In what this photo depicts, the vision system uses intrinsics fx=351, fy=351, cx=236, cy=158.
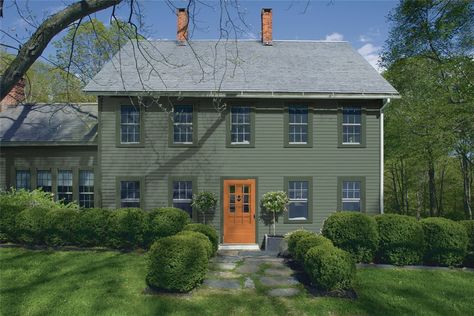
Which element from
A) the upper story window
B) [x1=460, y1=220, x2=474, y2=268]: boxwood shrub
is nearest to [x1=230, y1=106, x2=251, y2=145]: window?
the upper story window

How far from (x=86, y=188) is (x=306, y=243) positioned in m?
9.82

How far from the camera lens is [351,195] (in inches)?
520

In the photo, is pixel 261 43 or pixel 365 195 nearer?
pixel 365 195

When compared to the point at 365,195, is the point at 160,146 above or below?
above

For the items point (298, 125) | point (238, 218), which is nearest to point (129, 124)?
point (238, 218)

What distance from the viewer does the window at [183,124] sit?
1307cm

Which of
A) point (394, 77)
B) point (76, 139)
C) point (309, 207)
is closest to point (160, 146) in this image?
point (76, 139)

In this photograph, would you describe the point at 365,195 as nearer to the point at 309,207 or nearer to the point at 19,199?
the point at 309,207

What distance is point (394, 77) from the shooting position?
24125mm

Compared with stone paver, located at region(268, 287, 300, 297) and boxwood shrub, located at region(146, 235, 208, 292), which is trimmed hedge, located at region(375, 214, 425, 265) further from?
boxwood shrub, located at region(146, 235, 208, 292)

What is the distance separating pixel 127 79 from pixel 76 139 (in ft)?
11.0

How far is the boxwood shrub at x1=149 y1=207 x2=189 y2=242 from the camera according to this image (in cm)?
1027

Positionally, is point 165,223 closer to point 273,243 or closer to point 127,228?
point 127,228

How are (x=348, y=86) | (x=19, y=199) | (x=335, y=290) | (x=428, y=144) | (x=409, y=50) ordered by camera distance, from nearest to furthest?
(x=335, y=290) → (x=19, y=199) → (x=348, y=86) → (x=428, y=144) → (x=409, y=50)
